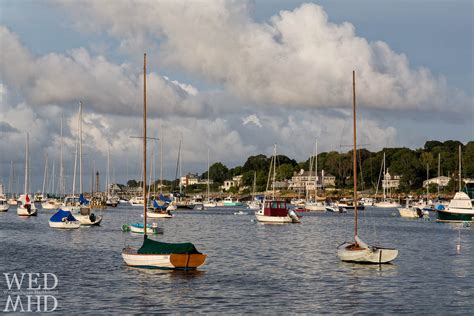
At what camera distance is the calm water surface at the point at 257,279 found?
39.3 metres

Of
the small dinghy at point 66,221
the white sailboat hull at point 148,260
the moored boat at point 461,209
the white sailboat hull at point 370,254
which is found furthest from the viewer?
the moored boat at point 461,209

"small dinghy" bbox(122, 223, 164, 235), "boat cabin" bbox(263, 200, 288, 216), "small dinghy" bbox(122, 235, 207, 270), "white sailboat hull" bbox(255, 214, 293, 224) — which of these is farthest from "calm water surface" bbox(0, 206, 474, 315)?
"boat cabin" bbox(263, 200, 288, 216)

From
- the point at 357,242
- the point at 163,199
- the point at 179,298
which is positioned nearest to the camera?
the point at 179,298

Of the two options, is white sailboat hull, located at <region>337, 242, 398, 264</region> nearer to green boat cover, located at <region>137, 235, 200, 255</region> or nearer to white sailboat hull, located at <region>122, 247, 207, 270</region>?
white sailboat hull, located at <region>122, 247, 207, 270</region>

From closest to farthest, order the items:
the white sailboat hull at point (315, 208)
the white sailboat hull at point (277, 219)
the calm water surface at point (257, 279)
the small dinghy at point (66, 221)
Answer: the calm water surface at point (257, 279) → the small dinghy at point (66, 221) → the white sailboat hull at point (277, 219) → the white sailboat hull at point (315, 208)

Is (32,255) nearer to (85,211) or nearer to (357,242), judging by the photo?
(357,242)

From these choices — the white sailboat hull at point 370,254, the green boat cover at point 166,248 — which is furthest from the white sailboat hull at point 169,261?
the white sailboat hull at point 370,254

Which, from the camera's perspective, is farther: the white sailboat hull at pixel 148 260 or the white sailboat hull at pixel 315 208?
the white sailboat hull at pixel 315 208

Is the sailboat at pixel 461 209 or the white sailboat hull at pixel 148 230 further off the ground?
the sailboat at pixel 461 209

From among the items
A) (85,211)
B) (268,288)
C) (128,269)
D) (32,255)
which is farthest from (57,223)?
(268,288)

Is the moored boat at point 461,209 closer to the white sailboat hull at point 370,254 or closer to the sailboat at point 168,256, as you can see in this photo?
the white sailboat hull at point 370,254

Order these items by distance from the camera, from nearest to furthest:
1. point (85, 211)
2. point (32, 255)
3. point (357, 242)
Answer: point (357, 242) < point (32, 255) < point (85, 211)

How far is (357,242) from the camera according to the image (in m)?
56.9

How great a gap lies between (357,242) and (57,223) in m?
53.0
